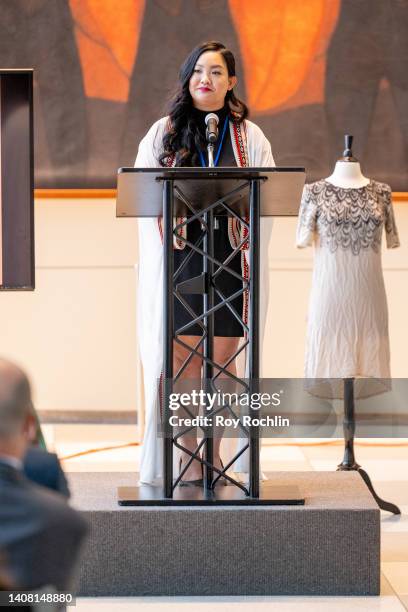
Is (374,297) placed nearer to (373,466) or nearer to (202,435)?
(373,466)

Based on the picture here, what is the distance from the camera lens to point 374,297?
602cm

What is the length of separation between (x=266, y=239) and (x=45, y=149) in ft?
11.7

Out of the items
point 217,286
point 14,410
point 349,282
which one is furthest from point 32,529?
point 349,282

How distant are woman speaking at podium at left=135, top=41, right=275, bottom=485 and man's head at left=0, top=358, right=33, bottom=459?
228cm

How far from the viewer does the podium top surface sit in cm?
357

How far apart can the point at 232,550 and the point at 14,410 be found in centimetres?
214

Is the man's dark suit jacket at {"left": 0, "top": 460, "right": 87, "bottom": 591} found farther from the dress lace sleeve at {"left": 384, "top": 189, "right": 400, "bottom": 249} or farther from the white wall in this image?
the white wall

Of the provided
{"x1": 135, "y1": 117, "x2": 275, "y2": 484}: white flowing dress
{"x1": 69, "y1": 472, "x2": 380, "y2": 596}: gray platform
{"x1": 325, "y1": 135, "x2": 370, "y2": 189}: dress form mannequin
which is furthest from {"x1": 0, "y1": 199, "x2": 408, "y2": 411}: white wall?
{"x1": 69, "y1": 472, "x2": 380, "y2": 596}: gray platform

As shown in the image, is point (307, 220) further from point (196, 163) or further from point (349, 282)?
point (196, 163)

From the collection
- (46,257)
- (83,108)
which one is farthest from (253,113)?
(46,257)

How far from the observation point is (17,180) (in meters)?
4.84

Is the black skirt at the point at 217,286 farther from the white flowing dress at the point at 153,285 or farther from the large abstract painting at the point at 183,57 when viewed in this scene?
the large abstract painting at the point at 183,57

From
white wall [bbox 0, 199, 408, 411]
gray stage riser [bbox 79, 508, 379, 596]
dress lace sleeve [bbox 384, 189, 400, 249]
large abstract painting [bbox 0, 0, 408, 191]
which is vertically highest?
large abstract painting [bbox 0, 0, 408, 191]

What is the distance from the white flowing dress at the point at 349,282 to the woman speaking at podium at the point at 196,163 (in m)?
1.74
